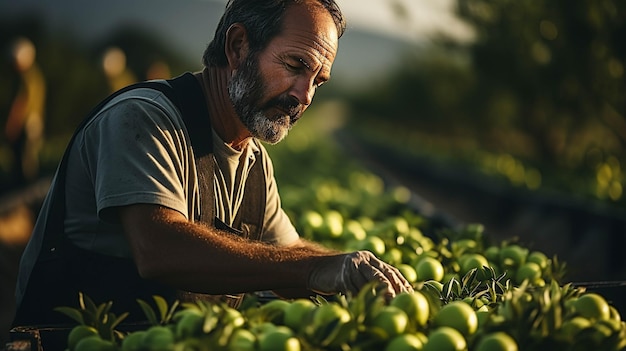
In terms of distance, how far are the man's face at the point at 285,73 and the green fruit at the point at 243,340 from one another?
3.56ft

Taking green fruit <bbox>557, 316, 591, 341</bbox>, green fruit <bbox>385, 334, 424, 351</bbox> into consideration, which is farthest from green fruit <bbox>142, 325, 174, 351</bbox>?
green fruit <bbox>557, 316, 591, 341</bbox>

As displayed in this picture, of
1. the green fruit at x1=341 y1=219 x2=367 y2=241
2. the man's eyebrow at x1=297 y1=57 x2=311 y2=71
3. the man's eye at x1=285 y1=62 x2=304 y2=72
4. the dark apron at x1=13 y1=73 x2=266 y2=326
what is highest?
the man's eyebrow at x1=297 y1=57 x2=311 y2=71

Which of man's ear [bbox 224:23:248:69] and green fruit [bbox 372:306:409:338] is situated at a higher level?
man's ear [bbox 224:23:248:69]

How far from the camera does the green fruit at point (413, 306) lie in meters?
2.23

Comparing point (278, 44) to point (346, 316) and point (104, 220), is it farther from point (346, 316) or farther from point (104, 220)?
point (346, 316)

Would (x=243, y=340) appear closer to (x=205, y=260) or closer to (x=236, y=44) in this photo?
(x=205, y=260)

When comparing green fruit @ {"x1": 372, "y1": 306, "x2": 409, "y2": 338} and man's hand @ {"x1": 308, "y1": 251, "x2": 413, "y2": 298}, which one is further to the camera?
man's hand @ {"x1": 308, "y1": 251, "x2": 413, "y2": 298}

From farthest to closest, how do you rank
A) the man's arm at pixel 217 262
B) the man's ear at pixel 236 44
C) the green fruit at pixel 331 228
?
the green fruit at pixel 331 228 → the man's ear at pixel 236 44 → the man's arm at pixel 217 262

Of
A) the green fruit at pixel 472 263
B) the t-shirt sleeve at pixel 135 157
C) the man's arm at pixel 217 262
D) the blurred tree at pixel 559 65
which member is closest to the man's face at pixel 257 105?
the t-shirt sleeve at pixel 135 157

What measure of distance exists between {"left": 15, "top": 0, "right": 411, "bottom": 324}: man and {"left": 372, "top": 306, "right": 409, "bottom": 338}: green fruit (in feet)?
0.65

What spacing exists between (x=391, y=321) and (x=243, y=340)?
361 millimetres

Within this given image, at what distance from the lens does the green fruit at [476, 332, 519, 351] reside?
204 cm

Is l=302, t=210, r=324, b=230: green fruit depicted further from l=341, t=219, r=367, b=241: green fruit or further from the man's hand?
the man's hand

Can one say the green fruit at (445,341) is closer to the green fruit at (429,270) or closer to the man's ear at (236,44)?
the green fruit at (429,270)
